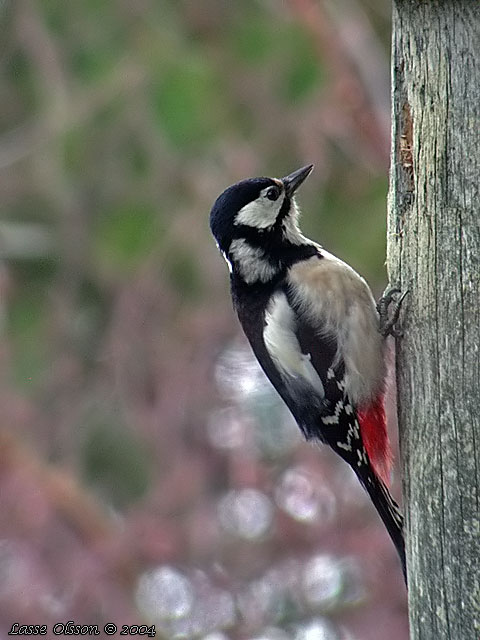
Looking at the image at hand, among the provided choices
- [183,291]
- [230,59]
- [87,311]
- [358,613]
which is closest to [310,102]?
[230,59]

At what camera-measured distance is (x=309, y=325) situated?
10.8 ft

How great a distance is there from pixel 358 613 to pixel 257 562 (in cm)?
60

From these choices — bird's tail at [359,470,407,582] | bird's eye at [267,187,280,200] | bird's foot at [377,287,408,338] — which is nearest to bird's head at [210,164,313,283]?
bird's eye at [267,187,280,200]

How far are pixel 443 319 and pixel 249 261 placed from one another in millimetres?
885

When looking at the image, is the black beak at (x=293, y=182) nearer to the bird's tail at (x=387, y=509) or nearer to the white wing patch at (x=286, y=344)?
the white wing patch at (x=286, y=344)

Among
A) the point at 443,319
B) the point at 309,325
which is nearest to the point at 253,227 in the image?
the point at 309,325

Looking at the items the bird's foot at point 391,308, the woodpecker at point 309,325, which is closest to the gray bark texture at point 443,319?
the bird's foot at point 391,308

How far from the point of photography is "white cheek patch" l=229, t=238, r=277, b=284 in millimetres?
3420

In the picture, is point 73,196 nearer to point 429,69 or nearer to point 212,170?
point 212,170

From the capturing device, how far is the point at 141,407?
6.56 m

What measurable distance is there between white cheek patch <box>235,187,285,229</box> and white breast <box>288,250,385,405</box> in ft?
0.77

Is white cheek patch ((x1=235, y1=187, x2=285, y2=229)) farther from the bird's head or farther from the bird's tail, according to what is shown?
the bird's tail

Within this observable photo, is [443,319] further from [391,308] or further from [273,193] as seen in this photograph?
[273,193]

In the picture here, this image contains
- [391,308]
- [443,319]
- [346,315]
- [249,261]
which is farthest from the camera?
[249,261]
